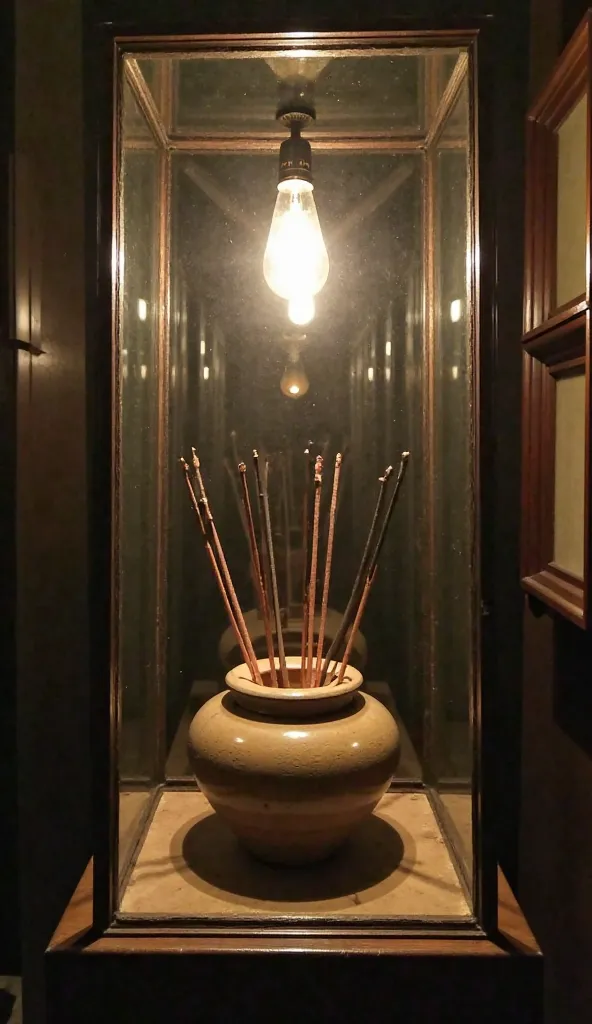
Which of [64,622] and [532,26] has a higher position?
[532,26]

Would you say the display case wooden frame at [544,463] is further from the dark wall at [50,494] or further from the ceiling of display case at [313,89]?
the dark wall at [50,494]

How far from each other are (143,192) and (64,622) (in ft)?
1.64

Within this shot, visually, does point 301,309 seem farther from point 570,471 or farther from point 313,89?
point 570,471

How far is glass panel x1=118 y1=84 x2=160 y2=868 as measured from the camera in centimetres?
75

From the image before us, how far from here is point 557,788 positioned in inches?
33.5

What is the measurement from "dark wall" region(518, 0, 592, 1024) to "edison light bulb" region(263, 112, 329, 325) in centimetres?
28

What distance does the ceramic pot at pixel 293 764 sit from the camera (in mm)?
713

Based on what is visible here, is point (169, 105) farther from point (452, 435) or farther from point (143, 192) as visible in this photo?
point (452, 435)

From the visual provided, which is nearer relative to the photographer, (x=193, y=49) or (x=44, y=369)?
(x=193, y=49)

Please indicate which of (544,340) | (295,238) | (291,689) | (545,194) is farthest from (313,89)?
(291,689)

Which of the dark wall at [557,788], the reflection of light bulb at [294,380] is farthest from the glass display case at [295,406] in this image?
the dark wall at [557,788]

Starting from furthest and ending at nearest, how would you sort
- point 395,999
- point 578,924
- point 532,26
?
point 532,26
point 578,924
point 395,999

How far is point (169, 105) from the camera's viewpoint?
932 millimetres

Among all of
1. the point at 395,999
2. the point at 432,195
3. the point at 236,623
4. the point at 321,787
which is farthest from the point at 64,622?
the point at 432,195
